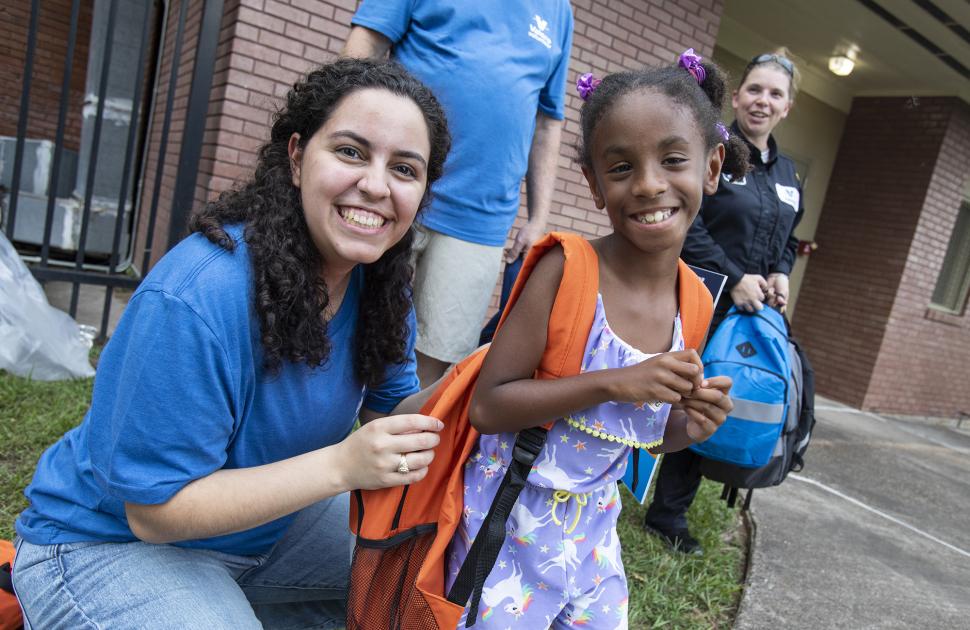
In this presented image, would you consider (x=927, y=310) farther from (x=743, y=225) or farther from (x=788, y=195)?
(x=743, y=225)

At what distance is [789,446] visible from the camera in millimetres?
2775

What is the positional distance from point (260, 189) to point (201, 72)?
3.27m

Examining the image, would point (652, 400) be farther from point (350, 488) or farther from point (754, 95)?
point (754, 95)

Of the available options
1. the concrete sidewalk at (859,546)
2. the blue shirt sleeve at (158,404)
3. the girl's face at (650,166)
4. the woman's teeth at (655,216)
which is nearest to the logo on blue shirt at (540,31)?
the girl's face at (650,166)

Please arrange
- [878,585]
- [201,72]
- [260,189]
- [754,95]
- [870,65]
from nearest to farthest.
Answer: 1. [260,189]
2. [754,95]
3. [878,585]
4. [201,72]
5. [870,65]

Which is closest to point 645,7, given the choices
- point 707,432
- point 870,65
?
point 870,65

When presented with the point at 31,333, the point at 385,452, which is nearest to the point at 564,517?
the point at 385,452

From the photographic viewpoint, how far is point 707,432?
1.45 metres

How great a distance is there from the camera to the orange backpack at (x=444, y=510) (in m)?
1.37

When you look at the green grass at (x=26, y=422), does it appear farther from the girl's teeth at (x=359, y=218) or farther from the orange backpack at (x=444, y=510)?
the girl's teeth at (x=359, y=218)

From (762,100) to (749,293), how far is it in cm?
82

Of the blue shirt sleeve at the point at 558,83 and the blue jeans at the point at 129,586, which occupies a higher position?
the blue shirt sleeve at the point at 558,83

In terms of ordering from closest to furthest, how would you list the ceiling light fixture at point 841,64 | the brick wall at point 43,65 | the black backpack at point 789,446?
the black backpack at point 789,446, the brick wall at point 43,65, the ceiling light fixture at point 841,64

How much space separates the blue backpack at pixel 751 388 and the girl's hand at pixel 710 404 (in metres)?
1.18
